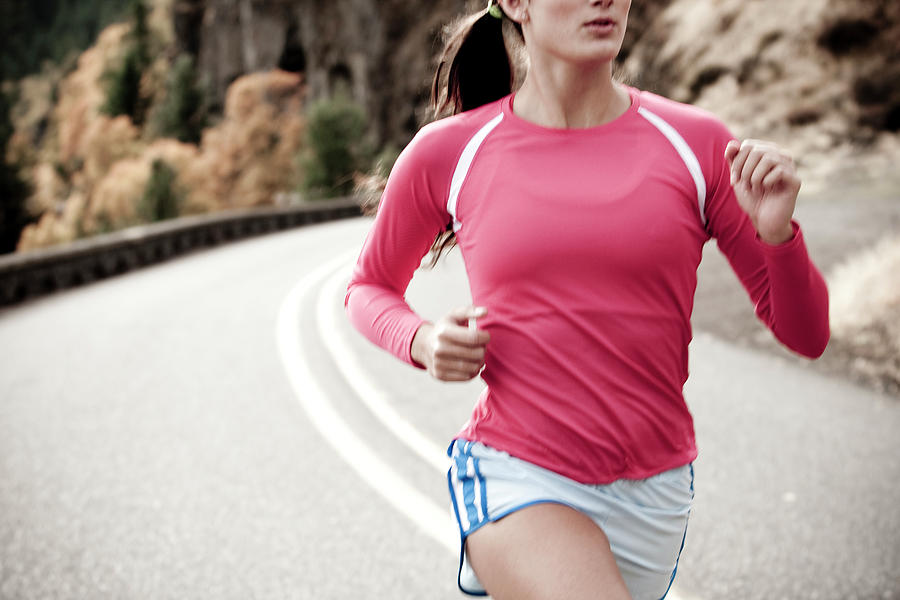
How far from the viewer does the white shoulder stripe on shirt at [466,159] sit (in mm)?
1938

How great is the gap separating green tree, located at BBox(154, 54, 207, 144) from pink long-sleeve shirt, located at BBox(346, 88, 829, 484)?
62090mm

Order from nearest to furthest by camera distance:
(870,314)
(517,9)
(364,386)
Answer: (517,9), (364,386), (870,314)

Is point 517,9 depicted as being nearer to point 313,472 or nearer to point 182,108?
point 313,472

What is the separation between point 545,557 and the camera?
5.56 ft

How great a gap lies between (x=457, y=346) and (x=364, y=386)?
5.22m

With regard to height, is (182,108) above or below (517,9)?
below

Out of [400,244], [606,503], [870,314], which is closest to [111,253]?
[870,314]

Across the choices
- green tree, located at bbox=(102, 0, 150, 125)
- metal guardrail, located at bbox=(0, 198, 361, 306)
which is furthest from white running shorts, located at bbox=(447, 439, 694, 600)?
green tree, located at bbox=(102, 0, 150, 125)

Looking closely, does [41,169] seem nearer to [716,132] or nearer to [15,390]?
[15,390]

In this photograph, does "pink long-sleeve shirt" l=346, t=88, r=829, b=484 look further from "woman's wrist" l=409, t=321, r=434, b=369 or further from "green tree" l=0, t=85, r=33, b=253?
"green tree" l=0, t=85, r=33, b=253

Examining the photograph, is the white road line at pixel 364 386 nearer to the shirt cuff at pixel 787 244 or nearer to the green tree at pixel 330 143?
the shirt cuff at pixel 787 244

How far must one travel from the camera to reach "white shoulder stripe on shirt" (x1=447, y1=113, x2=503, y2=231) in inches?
76.3

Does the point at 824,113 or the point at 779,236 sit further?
the point at 824,113

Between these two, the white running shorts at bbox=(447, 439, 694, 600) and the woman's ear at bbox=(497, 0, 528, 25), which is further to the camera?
the woman's ear at bbox=(497, 0, 528, 25)
